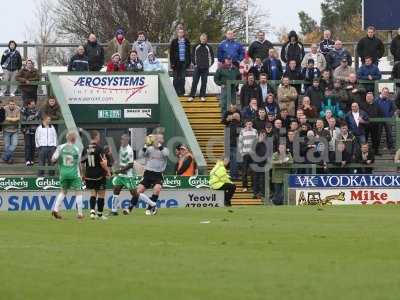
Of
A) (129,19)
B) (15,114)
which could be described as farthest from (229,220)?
(129,19)

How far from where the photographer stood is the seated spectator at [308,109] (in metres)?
36.9

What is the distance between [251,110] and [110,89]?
17.7 feet

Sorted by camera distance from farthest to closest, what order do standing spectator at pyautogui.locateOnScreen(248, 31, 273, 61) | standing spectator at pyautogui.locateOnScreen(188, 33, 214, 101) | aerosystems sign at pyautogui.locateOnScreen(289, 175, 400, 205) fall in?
standing spectator at pyautogui.locateOnScreen(248, 31, 273, 61) → standing spectator at pyautogui.locateOnScreen(188, 33, 214, 101) → aerosystems sign at pyautogui.locateOnScreen(289, 175, 400, 205)

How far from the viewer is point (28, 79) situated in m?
38.0

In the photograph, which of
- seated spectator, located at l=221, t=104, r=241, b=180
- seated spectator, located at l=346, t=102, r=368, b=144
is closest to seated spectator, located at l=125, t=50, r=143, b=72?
seated spectator, located at l=221, t=104, r=241, b=180

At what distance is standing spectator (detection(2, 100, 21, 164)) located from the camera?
37.0 meters

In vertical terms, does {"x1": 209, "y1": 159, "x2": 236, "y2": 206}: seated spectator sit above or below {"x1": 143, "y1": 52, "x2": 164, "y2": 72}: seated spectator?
below

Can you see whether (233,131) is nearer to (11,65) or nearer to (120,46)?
(120,46)

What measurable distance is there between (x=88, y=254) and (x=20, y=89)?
22600 millimetres

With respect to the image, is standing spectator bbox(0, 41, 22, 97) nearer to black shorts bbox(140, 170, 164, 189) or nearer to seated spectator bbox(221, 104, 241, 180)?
seated spectator bbox(221, 104, 241, 180)

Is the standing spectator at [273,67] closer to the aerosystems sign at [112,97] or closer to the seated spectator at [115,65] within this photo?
the aerosystems sign at [112,97]

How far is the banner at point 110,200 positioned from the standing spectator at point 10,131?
3.78 m

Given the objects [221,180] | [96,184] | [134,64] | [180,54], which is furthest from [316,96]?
[96,184]

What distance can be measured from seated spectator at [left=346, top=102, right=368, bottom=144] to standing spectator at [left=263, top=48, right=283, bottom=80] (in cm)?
268
